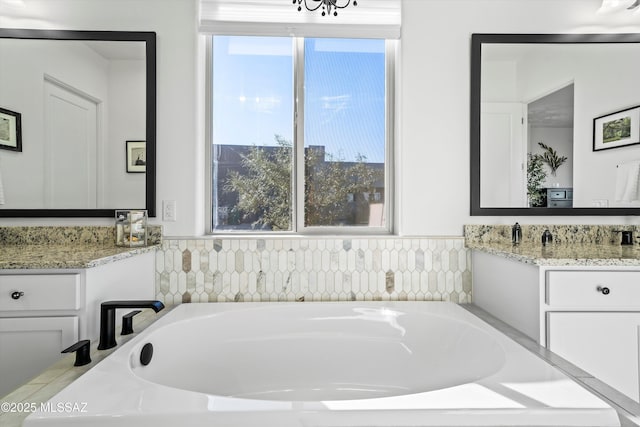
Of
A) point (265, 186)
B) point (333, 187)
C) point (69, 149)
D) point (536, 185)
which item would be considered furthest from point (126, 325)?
point (536, 185)

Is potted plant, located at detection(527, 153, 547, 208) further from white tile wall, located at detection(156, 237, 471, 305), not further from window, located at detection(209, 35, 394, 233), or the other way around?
window, located at detection(209, 35, 394, 233)

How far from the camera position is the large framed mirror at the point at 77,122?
175 centimetres

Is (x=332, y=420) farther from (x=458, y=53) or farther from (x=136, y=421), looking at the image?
(x=458, y=53)

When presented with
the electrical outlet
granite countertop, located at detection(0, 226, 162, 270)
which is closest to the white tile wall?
the electrical outlet

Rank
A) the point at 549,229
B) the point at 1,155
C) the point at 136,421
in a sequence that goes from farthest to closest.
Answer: the point at 549,229 < the point at 1,155 < the point at 136,421

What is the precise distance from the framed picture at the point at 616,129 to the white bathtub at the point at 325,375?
1.32m

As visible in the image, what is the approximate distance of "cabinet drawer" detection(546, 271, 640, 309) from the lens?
1.26m

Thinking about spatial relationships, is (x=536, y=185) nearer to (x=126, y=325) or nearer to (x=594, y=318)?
(x=594, y=318)

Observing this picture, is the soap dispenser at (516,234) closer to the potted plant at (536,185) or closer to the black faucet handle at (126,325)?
the potted plant at (536,185)

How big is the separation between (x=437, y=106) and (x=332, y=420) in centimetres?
168

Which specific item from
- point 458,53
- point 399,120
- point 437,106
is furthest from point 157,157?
point 458,53

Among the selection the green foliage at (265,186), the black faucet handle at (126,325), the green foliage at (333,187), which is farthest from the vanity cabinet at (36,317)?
the green foliage at (333,187)

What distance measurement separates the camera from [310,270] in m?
1.79

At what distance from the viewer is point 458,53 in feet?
6.05
